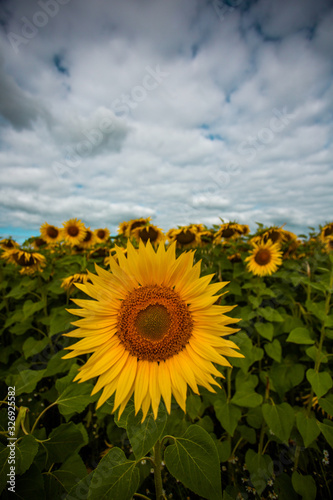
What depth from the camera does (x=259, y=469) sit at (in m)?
2.46

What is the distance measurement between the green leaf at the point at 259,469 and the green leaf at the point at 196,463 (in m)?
1.80

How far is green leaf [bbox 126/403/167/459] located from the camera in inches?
41.4

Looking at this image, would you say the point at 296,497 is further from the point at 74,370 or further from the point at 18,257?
the point at 18,257

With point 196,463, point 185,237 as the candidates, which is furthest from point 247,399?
point 185,237

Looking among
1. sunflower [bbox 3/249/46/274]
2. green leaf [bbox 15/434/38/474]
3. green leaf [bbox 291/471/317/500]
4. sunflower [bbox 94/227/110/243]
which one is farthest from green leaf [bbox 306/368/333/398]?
sunflower [bbox 94/227/110/243]

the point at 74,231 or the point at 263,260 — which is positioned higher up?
the point at 74,231

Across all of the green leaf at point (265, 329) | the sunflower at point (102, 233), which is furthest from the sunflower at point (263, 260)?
the sunflower at point (102, 233)

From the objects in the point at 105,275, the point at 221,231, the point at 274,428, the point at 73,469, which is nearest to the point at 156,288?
the point at 105,275

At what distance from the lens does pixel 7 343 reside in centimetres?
420

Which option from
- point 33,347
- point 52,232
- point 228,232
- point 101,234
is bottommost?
point 33,347

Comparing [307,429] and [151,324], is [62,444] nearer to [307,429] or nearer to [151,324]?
[151,324]

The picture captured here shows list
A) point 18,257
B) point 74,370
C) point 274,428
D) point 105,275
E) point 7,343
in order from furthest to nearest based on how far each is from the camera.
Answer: point 7,343 < point 18,257 < point 274,428 < point 74,370 < point 105,275

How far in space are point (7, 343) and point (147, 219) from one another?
314cm

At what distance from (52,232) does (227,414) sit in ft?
20.3
